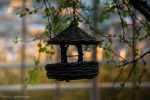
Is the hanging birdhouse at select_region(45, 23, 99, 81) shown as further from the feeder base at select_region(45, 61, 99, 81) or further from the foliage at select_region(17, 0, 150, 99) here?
the foliage at select_region(17, 0, 150, 99)

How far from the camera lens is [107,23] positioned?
8117 mm

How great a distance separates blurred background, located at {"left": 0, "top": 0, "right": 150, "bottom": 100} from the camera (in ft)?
26.5

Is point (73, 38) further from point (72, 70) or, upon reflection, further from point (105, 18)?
point (105, 18)

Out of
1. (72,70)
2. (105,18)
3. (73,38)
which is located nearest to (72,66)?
(72,70)

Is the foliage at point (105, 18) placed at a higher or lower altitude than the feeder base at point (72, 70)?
higher

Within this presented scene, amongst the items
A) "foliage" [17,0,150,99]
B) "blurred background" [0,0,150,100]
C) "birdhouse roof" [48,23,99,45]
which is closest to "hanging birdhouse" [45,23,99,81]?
"birdhouse roof" [48,23,99,45]

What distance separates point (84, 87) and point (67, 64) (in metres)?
5.34

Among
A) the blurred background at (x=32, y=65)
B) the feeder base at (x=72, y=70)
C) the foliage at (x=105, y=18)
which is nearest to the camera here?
the feeder base at (x=72, y=70)

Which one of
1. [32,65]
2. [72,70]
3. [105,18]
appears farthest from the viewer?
[32,65]

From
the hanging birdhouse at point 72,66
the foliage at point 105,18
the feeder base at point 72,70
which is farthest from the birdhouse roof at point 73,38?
the foliage at point 105,18

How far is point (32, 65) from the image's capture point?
810cm

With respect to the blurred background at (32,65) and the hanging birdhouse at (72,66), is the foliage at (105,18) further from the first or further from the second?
the blurred background at (32,65)

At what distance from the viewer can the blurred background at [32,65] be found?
8.06 metres

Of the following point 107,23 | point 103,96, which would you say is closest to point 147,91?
point 103,96
